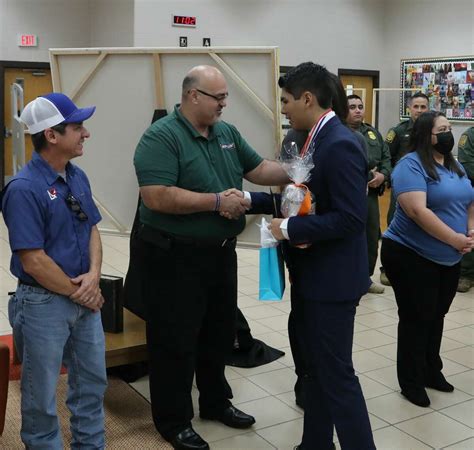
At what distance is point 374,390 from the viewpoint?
365 centimetres

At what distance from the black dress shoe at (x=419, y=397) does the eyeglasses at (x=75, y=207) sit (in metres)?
2.09

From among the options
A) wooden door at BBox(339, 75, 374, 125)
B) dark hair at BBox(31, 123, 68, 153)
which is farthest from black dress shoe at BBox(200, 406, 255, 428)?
wooden door at BBox(339, 75, 374, 125)

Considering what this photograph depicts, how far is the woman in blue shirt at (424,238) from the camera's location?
3.28 metres

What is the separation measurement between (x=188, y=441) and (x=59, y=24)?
8.63 m

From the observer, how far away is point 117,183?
3.83 meters

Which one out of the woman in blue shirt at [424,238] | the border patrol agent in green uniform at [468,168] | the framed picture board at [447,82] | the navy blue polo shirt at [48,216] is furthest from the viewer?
the framed picture board at [447,82]

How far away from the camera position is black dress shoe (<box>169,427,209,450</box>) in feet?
9.43

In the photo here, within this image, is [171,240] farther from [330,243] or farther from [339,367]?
[339,367]

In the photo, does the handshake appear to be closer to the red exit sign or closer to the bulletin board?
the bulletin board

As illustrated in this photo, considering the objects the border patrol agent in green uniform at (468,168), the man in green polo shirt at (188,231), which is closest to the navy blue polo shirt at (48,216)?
the man in green polo shirt at (188,231)

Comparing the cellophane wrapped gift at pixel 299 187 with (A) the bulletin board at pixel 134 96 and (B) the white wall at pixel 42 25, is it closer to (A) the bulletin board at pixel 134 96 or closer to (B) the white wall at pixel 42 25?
(A) the bulletin board at pixel 134 96

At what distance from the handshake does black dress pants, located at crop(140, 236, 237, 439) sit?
0.22 meters

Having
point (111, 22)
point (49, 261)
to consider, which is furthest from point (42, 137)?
point (111, 22)

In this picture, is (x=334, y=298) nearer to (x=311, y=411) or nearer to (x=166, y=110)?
(x=311, y=411)
